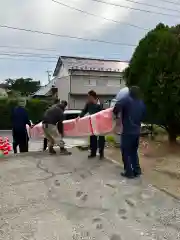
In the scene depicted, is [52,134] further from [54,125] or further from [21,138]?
[21,138]

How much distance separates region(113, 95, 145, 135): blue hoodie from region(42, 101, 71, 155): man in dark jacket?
6.94ft

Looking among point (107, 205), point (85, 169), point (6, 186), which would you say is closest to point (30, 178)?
point (6, 186)

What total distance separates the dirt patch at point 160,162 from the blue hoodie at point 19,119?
2.38 meters

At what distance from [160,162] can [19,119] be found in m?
3.80

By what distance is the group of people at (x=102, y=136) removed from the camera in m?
5.39

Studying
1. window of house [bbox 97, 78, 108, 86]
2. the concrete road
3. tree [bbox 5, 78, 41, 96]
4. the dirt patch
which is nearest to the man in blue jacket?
the concrete road

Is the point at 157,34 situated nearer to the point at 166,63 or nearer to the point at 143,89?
the point at 166,63

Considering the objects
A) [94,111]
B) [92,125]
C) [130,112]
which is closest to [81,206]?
[130,112]

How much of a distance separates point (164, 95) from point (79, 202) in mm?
4415

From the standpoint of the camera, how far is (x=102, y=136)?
21.7 ft

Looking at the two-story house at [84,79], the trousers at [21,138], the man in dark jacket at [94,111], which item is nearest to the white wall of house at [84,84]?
the two-story house at [84,79]

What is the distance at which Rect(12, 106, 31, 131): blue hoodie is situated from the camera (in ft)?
25.8

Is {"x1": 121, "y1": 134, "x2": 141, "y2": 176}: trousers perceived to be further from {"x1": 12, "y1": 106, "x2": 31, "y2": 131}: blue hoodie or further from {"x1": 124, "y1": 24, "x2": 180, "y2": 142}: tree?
{"x1": 12, "y1": 106, "x2": 31, "y2": 131}: blue hoodie

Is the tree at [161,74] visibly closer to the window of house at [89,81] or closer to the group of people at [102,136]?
the group of people at [102,136]
